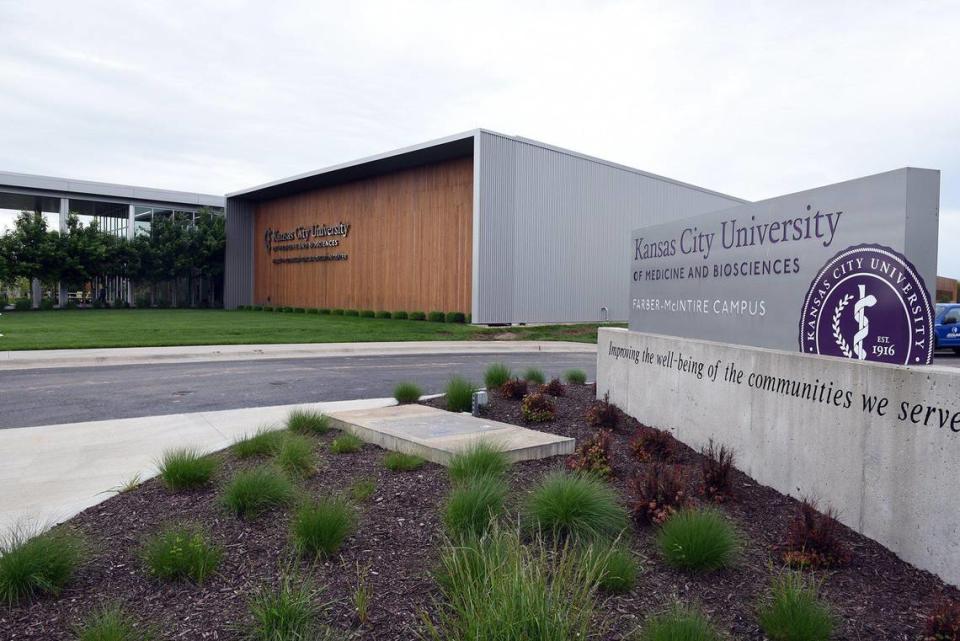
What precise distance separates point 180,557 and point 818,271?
5.20m

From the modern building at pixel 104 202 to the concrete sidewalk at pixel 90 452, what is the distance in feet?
138

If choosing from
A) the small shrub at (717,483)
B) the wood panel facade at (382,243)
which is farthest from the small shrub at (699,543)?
the wood panel facade at (382,243)

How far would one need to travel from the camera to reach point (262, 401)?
1089 cm

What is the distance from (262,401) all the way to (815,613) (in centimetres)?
906

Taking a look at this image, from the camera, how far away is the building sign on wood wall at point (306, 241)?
38125 millimetres

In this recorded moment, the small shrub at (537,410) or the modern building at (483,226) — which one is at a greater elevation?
the modern building at (483,226)

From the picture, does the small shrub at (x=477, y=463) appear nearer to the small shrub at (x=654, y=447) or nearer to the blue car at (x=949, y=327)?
the small shrub at (x=654, y=447)

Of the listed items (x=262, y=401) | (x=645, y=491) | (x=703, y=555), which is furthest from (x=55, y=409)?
(x=703, y=555)

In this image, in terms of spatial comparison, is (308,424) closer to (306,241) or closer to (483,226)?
(483,226)

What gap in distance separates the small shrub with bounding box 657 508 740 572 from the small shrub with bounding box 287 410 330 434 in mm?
4472

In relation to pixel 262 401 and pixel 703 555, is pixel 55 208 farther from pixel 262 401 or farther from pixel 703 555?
pixel 703 555

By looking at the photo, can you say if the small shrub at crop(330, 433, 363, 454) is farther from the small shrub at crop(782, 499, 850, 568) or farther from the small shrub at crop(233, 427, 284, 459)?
the small shrub at crop(782, 499, 850, 568)

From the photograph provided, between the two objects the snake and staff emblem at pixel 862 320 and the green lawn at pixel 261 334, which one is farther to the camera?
the green lawn at pixel 261 334

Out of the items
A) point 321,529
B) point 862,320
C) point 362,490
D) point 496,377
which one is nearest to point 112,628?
point 321,529
